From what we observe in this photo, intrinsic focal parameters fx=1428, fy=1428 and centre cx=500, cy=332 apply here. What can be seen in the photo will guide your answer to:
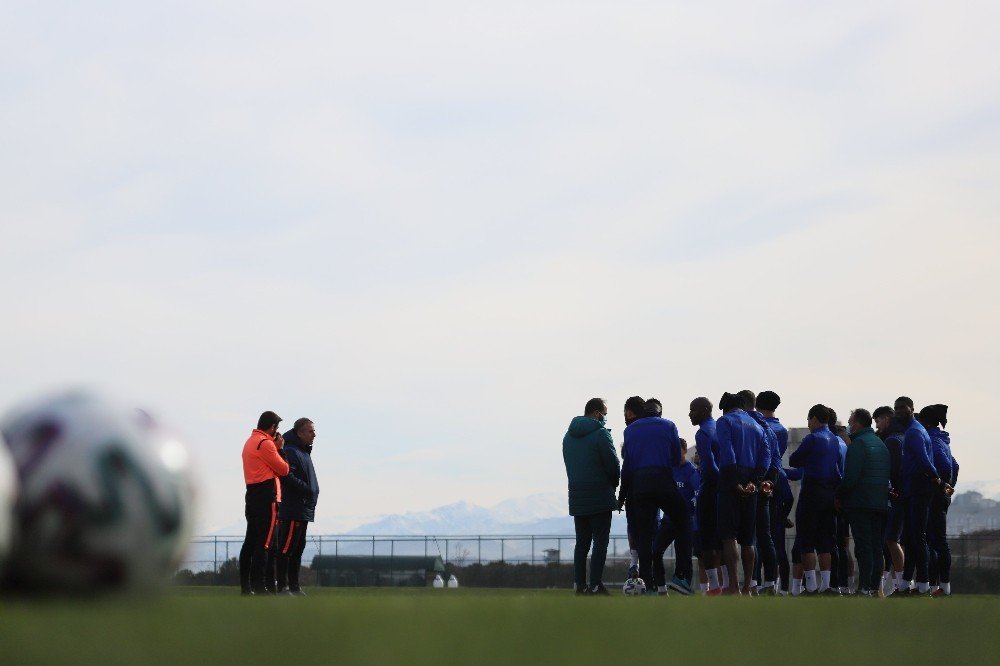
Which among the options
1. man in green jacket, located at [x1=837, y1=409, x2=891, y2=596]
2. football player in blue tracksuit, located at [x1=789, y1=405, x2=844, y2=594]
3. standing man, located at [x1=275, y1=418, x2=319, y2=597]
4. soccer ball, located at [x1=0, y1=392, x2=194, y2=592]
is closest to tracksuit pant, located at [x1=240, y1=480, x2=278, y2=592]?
standing man, located at [x1=275, y1=418, x2=319, y2=597]

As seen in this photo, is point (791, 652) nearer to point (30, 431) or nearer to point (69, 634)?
point (69, 634)

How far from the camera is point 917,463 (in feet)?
54.4

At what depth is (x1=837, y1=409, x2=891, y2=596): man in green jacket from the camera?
15914 mm

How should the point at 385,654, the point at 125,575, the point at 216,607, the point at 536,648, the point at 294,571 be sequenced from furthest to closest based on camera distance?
the point at 294,571
the point at 216,607
the point at 125,575
the point at 536,648
the point at 385,654

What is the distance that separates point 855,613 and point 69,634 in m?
4.86

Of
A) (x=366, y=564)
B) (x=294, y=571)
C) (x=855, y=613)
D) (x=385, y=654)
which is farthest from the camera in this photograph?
(x=366, y=564)

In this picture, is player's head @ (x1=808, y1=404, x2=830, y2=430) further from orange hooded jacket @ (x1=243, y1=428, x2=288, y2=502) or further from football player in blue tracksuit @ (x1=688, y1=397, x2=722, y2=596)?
orange hooded jacket @ (x1=243, y1=428, x2=288, y2=502)

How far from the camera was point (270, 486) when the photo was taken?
1437cm

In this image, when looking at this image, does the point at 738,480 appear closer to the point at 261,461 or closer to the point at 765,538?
the point at 765,538

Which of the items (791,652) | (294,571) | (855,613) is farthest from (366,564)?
(791,652)

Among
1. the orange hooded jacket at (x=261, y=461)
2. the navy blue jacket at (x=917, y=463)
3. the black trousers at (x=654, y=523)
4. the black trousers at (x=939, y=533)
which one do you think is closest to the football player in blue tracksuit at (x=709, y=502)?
the black trousers at (x=654, y=523)

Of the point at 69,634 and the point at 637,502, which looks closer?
the point at 69,634

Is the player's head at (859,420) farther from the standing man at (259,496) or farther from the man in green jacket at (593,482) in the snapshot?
the standing man at (259,496)

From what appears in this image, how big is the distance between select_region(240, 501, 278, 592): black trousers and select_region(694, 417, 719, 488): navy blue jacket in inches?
170
